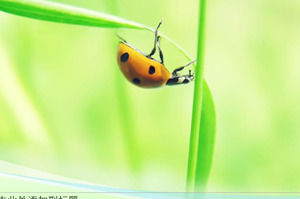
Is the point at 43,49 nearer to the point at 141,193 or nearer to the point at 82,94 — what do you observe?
the point at 82,94

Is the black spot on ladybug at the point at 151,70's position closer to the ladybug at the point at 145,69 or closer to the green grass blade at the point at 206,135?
the ladybug at the point at 145,69

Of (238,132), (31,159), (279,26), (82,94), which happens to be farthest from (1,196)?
(279,26)

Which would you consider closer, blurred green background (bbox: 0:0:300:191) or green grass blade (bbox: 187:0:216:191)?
green grass blade (bbox: 187:0:216:191)

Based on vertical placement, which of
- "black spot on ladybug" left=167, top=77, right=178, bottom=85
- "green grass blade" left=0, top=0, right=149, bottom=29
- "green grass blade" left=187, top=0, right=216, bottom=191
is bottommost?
"green grass blade" left=187, top=0, right=216, bottom=191

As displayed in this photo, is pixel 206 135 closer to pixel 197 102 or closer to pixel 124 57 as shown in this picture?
pixel 197 102

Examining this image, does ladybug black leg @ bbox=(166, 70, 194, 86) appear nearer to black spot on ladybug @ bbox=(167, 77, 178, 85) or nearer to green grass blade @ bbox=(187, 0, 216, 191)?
black spot on ladybug @ bbox=(167, 77, 178, 85)

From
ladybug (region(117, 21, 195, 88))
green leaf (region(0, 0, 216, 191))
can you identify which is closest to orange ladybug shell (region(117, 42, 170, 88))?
ladybug (region(117, 21, 195, 88))

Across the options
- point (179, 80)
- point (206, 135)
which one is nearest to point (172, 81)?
point (179, 80)
